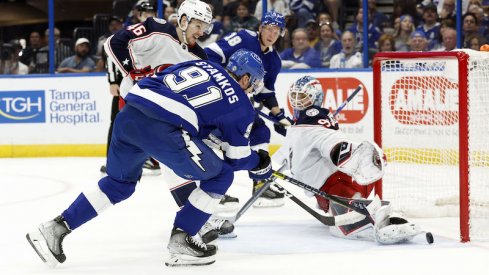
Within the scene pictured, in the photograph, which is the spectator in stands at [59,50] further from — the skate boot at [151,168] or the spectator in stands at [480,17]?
the spectator in stands at [480,17]

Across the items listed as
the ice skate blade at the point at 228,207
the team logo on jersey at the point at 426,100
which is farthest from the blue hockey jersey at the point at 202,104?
the team logo on jersey at the point at 426,100

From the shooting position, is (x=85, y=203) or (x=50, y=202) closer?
(x=85, y=203)

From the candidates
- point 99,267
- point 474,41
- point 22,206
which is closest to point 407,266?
point 99,267

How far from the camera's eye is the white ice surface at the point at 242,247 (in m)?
3.53

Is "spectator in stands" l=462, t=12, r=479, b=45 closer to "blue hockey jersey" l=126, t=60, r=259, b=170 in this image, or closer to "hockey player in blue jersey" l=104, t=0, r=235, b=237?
"hockey player in blue jersey" l=104, t=0, r=235, b=237

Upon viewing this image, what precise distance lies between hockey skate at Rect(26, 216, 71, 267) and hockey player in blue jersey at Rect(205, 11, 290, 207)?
5.74 ft

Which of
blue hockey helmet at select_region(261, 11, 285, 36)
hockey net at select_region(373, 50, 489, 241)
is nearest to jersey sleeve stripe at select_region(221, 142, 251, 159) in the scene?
hockey net at select_region(373, 50, 489, 241)

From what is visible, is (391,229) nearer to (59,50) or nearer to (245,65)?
(245,65)

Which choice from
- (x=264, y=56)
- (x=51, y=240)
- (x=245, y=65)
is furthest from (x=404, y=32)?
(x=51, y=240)

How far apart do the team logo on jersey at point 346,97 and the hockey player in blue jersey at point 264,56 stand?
1995 mm

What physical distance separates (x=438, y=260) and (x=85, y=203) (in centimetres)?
136

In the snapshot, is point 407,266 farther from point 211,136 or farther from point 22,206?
point 22,206

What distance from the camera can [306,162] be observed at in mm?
4348

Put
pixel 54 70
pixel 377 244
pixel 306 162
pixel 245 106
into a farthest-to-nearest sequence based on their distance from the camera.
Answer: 1. pixel 54 70
2. pixel 306 162
3. pixel 377 244
4. pixel 245 106
